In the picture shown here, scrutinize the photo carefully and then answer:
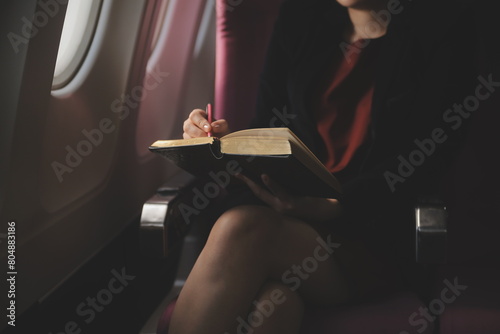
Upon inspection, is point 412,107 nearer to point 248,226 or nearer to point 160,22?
point 248,226

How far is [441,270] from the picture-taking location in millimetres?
1273

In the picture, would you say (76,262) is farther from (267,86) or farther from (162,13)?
(162,13)

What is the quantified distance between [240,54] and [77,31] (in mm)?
467

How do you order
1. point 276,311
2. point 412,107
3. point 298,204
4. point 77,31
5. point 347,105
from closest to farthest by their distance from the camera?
1. point 276,311
2. point 298,204
3. point 412,107
4. point 347,105
5. point 77,31

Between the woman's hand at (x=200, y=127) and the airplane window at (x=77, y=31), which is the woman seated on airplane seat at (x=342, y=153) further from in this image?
the airplane window at (x=77, y=31)

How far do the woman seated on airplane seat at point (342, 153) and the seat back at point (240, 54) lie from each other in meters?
0.11

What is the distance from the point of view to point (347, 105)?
1.38 metres

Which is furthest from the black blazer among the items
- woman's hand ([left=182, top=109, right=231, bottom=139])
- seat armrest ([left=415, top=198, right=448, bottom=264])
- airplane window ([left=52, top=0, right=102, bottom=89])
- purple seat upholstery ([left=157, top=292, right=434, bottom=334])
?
airplane window ([left=52, top=0, right=102, bottom=89])

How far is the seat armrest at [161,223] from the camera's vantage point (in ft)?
3.84

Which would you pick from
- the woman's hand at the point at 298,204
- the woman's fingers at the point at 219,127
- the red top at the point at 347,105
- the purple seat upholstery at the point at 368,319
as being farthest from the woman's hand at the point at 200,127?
the purple seat upholstery at the point at 368,319

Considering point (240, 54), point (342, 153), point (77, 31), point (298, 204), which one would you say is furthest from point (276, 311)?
point (77, 31)

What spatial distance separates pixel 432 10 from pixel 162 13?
1.05 m

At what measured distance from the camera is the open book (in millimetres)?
870

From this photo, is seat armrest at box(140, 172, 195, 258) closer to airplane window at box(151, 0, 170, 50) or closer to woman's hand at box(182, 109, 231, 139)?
woman's hand at box(182, 109, 231, 139)
